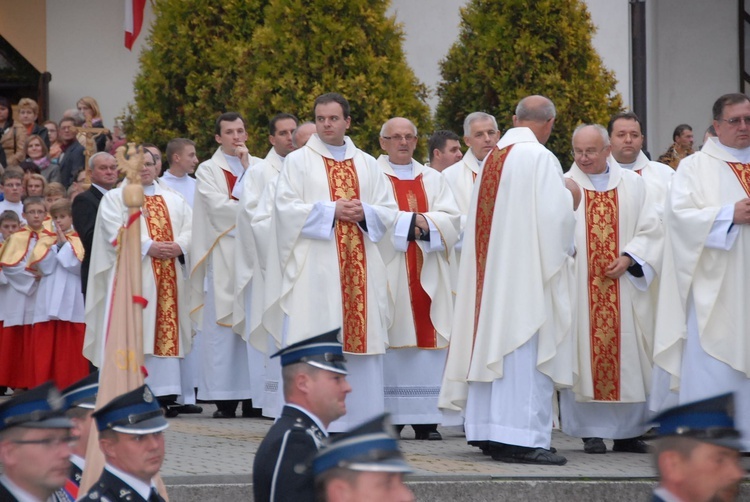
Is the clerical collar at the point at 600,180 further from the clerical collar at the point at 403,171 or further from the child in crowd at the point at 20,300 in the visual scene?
the child in crowd at the point at 20,300

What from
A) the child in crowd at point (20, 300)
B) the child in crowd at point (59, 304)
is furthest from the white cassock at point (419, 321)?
the child in crowd at point (20, 300)

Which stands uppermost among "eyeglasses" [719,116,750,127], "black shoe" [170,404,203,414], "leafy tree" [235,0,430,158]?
"leafy tree" [235,0,430,158]

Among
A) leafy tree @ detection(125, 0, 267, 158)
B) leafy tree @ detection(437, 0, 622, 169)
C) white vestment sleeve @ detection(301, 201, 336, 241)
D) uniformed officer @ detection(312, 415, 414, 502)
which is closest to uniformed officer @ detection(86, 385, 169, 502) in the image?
uniformed officer @ detection(312, 415, 414, 502)

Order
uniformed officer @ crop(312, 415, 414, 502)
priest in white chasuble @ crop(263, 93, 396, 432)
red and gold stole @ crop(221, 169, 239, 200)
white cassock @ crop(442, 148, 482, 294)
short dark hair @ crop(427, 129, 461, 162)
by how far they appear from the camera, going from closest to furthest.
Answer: uniformed officer @ crop(312, 415, 414, 502) → priest in white chasuble @ crop(263, 93, 396, 432) → white cassock @ crop(442, 148, 482, 294) → red and gold stole @ crop(221, 169, 239, 200) → short dark hair @ crop(427, 129, 461, 162)

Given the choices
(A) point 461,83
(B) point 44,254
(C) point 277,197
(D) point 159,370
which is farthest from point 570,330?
(B) point 44,254

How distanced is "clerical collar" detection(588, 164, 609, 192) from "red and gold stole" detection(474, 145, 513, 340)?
3.63 ft

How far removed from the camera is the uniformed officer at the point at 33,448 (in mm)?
4336

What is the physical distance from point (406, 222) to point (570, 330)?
67.8 inches

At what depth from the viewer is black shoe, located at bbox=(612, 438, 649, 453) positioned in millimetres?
9672

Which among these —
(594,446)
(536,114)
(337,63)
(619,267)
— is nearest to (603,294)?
(619,267)

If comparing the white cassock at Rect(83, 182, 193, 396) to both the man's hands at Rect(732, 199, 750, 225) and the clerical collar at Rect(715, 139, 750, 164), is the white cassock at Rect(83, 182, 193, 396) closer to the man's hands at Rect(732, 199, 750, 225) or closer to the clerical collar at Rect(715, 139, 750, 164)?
the clerical collar at Rect(715, 139, 750, 164)

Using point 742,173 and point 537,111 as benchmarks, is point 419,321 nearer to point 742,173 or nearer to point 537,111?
point 537,111

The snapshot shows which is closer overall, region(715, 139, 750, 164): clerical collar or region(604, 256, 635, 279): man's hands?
region(715, 139, 750, 164): clerical collar

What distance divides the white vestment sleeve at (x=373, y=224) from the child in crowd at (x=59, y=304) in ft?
14.5
